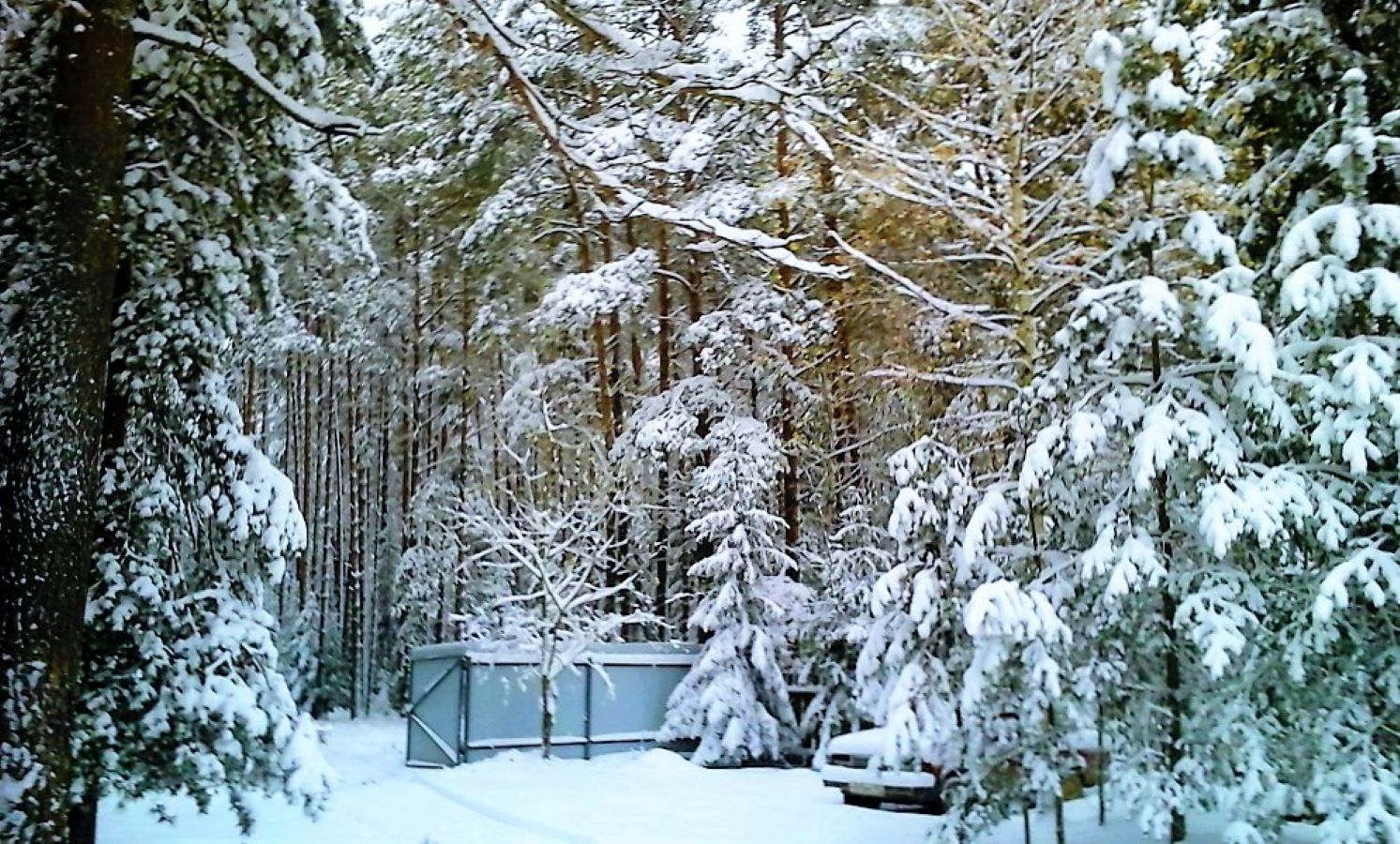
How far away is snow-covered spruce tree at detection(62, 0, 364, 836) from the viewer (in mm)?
6648

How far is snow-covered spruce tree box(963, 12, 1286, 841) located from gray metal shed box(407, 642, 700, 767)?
911cm

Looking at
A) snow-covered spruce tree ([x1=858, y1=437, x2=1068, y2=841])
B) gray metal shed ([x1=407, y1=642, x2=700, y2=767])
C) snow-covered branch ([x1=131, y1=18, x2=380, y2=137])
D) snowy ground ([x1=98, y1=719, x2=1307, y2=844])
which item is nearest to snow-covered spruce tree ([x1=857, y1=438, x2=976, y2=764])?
snow-covered spruce tree ([x1=858, y1=437, x2=1068, y2=841])

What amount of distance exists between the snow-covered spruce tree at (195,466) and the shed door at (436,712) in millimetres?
7394

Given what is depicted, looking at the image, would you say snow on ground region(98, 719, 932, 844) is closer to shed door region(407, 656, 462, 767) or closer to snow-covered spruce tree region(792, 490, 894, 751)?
shed door region(407, 656, 462, 767)

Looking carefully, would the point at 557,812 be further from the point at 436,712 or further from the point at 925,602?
the point at 436,712

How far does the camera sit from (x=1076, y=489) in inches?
276

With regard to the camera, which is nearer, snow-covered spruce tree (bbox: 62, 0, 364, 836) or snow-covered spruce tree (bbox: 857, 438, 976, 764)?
snow-covered spruce tree (bbox: 62, 0, 364, 836)

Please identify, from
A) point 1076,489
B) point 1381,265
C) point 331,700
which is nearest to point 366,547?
point 331,700

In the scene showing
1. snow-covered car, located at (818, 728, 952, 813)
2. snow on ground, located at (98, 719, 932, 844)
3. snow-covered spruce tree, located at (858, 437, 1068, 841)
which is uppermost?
snow-covered spruce tree, located at (858, 437, 1068, 841)

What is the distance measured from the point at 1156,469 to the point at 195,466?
575cm

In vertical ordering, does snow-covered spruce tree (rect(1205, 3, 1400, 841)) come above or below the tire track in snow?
above

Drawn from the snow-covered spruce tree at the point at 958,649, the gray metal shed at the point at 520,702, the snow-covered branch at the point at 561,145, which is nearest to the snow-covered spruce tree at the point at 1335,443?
the snow-covered spruce tree at the point at 958,649

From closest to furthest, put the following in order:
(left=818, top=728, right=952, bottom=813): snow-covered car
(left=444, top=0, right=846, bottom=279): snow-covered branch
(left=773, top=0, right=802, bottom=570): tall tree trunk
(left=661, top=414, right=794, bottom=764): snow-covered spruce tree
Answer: (left=444, top=0, right=846, bottom=279): snow-covered branch, (left=818, top=728, right=952, bottom=813): snow-covered car, (left=661, top=414, right=794, bottom=764): snow-covered spruce tree, (left=773, top=0, right=802, bottom=570): tall tree trunk

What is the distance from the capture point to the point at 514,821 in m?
9.89
